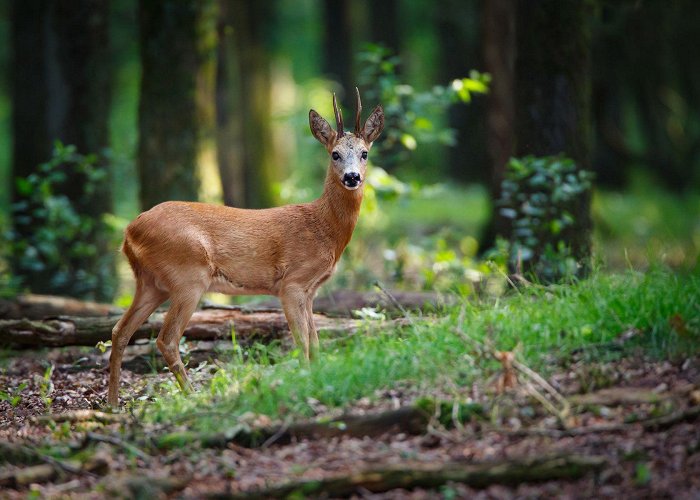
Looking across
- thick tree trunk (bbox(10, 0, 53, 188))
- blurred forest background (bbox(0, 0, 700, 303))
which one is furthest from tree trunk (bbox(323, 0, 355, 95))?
thick tree trunk (bbox(10, 0, 53, 188))

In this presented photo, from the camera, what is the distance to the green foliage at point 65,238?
1032 cm

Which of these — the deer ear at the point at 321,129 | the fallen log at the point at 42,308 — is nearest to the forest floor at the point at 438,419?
the deer ear at the point at 321,129

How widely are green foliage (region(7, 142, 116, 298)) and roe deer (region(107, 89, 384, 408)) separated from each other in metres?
3.43

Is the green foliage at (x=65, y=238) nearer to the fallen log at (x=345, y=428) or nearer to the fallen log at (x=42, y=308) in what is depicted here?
the fallen log at (x=42, y=308)

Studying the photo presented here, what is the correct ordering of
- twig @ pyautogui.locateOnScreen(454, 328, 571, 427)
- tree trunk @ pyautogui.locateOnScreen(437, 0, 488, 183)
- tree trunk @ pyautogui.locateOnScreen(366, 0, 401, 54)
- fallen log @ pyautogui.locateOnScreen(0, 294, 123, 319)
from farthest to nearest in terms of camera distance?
tree trunk @ pyautogui.locateOnScreen(437, 0, 488, 183)
tree trunk @ pyautogui.locateOnScreen(366, 0, 401, 54)
fallen log @ pyautogui.locateOnScreen(0, 294, 123, 319)
twig @ pyautogui.locateOnScreen(454, 328, 571, 427)

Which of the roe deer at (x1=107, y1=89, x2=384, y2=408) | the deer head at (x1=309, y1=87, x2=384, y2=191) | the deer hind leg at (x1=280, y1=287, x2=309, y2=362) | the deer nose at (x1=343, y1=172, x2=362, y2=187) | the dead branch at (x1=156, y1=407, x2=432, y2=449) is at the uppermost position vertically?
the deer head at (x1=309, y1=87, x2=384, y2=191)

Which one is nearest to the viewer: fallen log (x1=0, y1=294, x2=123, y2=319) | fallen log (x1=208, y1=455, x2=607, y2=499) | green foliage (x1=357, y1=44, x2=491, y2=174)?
fallen log (x1=208, y1=455, x2=607, y2=499)

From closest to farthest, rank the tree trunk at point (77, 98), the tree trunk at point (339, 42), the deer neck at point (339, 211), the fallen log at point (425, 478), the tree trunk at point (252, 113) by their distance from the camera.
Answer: the fallen log at point (425, 478), the deer neck at point (339, 211), the tree trunk at point (77, 98), the tree trunk at point (252, 113), the tree trunk at point (339, 42)

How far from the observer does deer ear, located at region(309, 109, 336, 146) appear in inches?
295

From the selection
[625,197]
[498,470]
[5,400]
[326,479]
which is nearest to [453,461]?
[498,470]

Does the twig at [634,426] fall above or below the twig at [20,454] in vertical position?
above

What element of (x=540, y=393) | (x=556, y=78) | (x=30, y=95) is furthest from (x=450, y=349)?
(x=30, y=95)

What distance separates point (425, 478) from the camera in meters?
4.57

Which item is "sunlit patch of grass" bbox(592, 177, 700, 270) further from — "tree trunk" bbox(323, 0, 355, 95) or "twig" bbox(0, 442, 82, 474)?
"twig" bbox(0, 442, 82, 474)
